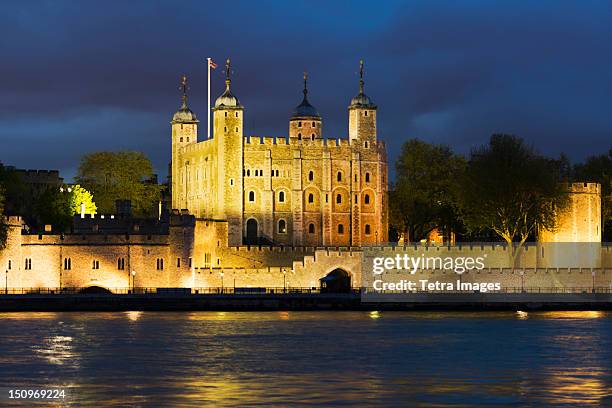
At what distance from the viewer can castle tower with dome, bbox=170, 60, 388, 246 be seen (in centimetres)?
10994

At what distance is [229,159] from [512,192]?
21.4 meters

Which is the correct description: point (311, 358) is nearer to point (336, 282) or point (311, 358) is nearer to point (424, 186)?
point (336, 282)

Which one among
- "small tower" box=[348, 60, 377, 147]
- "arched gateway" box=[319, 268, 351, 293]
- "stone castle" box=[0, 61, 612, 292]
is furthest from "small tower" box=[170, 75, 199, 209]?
"arched gateway" box=[319, 268, 351, 293]

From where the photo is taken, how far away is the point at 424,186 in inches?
4469

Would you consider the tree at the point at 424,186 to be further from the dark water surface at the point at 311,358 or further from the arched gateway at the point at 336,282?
the dark water surface at the point at 311,358

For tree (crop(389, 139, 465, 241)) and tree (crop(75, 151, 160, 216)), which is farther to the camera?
tree (crop(75, 151, 160, 216))

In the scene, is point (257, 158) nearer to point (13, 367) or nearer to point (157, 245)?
point (157, 245)

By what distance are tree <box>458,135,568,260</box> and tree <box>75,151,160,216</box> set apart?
30857mm

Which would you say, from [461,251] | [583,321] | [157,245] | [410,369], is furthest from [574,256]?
[410,369]

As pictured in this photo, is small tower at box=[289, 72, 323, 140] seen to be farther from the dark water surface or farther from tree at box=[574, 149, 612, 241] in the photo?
the dark water surface

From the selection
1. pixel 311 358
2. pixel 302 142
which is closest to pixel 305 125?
pixel 302 142

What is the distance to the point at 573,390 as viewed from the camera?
50969mm

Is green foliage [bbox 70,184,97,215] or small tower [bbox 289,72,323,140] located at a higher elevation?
small tower [bbox 289,72,323,140]

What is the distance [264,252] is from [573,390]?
51660mm
